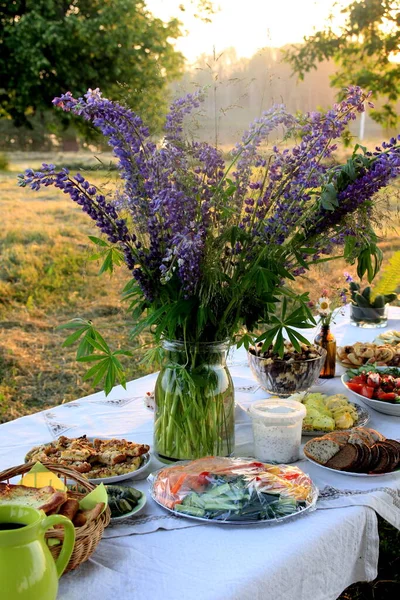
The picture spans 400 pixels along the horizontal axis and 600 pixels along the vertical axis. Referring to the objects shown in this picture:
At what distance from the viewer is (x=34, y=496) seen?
3.63ft

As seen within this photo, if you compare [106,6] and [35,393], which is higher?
[106,6]

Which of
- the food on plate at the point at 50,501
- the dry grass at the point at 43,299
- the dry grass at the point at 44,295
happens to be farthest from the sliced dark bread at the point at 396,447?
the dry grass at the point at 43,299

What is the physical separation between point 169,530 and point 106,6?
7.52 meters

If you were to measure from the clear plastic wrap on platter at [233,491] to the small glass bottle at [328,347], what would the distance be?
760 millimetres

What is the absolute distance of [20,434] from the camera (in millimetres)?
1645

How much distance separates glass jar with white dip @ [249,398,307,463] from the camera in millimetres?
1447

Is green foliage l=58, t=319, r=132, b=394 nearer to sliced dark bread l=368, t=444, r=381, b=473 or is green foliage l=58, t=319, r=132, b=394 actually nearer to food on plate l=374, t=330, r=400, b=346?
sliced dark bread l=368, t=444, r=381, b=473

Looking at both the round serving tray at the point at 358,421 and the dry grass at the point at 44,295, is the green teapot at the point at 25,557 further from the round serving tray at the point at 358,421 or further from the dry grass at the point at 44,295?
the dry grass at the point at 44,295

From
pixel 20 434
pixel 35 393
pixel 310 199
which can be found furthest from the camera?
pixel 35 393

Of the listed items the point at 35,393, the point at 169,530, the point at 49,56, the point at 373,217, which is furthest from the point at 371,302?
the point at 49,56

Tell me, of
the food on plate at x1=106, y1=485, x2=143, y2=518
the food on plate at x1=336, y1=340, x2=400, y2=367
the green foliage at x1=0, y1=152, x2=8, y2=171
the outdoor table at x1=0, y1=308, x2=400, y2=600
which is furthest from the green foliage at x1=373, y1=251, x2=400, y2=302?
the green foliage at x1=0, y1=152, x2=8, y2=171

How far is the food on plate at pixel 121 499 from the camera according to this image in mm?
1233

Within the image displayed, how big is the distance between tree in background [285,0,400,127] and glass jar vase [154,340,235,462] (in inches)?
226

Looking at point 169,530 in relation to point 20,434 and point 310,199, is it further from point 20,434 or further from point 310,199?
point 310,199
